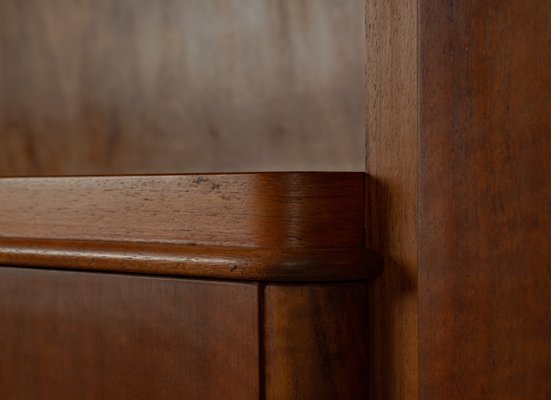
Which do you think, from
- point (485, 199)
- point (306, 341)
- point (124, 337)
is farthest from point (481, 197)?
point (124, 337)

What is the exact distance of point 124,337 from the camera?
1.42 feet

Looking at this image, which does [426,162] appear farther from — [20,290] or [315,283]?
[20,290]

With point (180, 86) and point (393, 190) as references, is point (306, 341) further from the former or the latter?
point (180, 86)

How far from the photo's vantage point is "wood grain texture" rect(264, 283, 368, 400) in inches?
14.9

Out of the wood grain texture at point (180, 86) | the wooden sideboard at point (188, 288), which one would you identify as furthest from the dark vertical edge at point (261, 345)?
the wood grain texture at point (180, 86)

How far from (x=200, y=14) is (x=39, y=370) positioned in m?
0.26

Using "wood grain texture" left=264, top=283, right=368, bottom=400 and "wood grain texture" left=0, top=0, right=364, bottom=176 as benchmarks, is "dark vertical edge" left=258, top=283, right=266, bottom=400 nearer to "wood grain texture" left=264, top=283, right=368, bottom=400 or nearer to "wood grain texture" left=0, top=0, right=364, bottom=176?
"wood grain texture" left=264, top=283, right=368, bottom=400

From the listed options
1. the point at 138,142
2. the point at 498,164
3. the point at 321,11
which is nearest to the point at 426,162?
the point at 498,164

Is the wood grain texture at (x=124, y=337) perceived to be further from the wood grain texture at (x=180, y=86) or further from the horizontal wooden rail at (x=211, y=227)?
the wood grain texture at (x=180, y=86)

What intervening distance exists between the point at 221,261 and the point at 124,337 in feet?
0.29

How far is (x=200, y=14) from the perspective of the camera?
0.53 meters

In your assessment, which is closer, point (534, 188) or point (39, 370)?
point (534, 188)

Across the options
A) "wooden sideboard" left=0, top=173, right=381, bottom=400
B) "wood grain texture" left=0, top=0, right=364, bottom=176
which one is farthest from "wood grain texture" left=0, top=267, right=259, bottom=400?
"wood grain texture" left=0, top=0, right=364, bottom=176

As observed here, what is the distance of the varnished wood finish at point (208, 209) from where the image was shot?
1.25 ft
